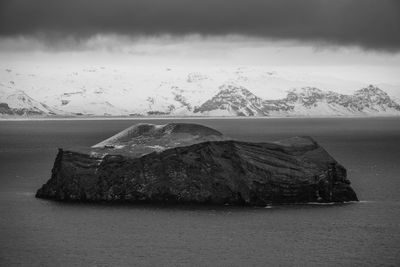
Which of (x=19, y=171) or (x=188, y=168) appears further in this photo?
(x=19, y=171)

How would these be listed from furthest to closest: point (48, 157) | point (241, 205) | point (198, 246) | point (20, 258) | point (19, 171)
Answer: point (48, 157), point (19, 171), point (241, 205), point (198, 246), point (20, 258)

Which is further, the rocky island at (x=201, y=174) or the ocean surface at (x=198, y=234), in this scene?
the rocky island at (x=201, y=174)

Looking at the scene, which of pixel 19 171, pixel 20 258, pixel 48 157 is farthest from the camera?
pixel 48 157

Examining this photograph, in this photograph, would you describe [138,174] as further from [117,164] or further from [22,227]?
[22,227]

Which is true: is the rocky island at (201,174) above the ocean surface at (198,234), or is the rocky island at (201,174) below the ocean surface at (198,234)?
above

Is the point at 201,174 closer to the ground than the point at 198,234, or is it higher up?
higher up

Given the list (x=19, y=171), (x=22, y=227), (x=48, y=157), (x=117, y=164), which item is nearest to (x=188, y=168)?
(x=117, y=164)

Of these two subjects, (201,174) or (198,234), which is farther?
(201,174)
